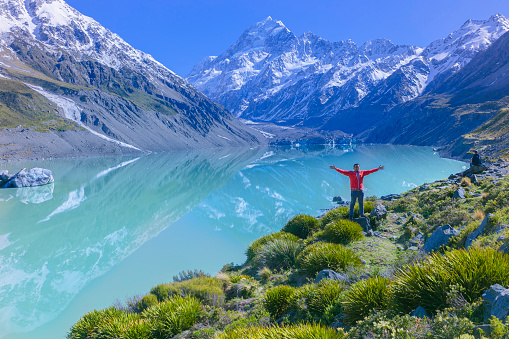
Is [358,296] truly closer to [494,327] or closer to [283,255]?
[494,327]

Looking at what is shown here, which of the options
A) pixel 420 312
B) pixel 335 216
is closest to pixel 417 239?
pixel 335 216

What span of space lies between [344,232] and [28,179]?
215 ft

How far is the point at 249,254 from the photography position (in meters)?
13.4

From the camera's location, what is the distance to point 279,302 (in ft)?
22.6

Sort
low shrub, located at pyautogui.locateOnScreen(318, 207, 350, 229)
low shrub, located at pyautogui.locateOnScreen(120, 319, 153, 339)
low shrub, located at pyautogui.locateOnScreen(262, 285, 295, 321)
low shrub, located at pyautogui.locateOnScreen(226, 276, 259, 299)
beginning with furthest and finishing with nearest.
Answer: low shrub, located at pyautogui.locateOnScreen(318, 207, 350, 229), low shrub, located at pyautogui.locateOnScreen(226, 276, 259, 299), low shrub, located at pyautogui.locateOnScreen(262, 285, 295, 321), low shrub, located at pyautogui.locateOnScreen(120, 319, 153, 339)

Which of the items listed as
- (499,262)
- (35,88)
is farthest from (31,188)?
(35,88)

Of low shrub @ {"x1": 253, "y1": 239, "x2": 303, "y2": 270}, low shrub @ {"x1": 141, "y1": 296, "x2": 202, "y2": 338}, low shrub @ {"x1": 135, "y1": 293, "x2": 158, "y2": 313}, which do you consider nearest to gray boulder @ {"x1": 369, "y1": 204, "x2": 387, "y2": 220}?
low shrub @ {"x1": 253, "y1": 239, "x2": 303, "y2": 270}

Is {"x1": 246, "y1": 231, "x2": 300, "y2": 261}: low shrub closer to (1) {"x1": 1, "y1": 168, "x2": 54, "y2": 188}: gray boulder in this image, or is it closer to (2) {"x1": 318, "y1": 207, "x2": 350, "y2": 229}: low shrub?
(2) {"x1": 318, "y1": 207, "x2": 350, "y2": 229}: low shrub

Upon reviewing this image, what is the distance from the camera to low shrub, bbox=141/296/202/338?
6441mm

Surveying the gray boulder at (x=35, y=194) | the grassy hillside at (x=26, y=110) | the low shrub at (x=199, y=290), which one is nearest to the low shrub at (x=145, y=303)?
the low shrub at (x=199, y=290)

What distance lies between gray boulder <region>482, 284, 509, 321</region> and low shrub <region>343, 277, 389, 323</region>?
1417mm

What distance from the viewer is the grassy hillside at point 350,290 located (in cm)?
395

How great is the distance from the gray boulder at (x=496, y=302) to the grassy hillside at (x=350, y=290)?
0.34ft

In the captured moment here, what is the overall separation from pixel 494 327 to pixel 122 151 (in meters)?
154
